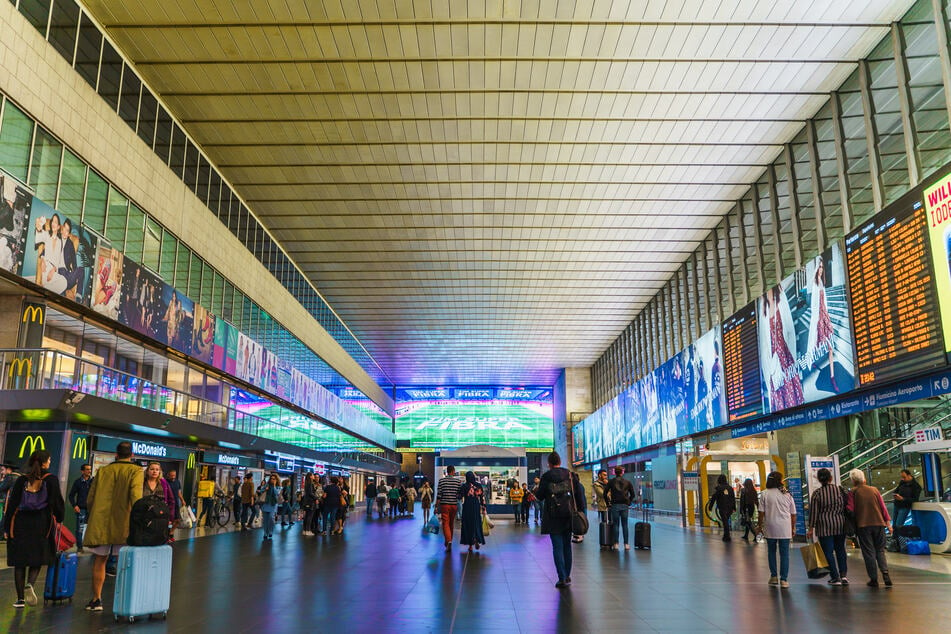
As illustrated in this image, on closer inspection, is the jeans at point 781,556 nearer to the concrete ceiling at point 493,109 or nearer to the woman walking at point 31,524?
the woman walking at point 31,524

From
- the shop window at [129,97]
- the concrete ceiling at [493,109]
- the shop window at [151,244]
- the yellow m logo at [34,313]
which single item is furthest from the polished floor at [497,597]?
the concrete ceiling at [493,109]

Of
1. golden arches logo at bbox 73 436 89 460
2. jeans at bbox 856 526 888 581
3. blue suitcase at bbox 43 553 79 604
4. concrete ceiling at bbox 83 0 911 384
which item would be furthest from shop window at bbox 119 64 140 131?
jeans at bbox 856 526 888 581

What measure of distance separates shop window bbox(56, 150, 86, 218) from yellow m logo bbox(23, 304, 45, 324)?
6.09 ft

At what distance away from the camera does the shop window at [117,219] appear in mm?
15688

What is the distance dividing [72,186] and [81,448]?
5.13m

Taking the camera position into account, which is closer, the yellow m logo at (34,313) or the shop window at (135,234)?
the yellow m logo at (34,313)

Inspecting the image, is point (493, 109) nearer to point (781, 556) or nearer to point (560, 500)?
point (560, 500)

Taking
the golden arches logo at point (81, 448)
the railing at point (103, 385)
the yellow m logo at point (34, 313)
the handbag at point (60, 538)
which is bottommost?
the handbag at point (60, 538)

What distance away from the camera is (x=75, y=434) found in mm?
14281

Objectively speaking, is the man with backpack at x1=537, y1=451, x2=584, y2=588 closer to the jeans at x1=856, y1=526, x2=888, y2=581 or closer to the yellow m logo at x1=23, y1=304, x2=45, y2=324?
the jeans at x1=856, y1=526, x2=888, y2=581

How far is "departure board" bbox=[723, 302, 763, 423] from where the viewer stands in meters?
20.7

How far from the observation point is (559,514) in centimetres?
880

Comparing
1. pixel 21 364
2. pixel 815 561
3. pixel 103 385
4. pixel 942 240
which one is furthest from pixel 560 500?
pixel 103 385

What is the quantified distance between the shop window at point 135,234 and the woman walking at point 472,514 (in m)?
9.28
